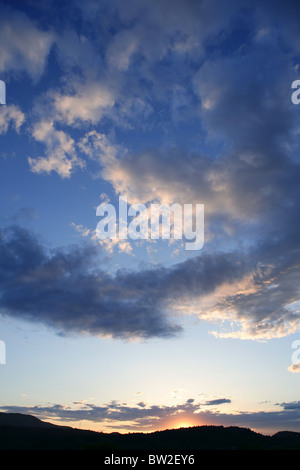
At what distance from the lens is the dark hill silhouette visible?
81812 mm

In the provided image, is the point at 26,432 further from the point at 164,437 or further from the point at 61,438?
the point at 164,437

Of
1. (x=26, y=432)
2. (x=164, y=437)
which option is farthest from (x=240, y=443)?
(x=26, y=432)

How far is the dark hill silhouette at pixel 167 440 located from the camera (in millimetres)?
81812

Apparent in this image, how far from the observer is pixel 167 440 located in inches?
3890

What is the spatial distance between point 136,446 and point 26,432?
52.9 metres

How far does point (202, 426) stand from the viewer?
394 ft
